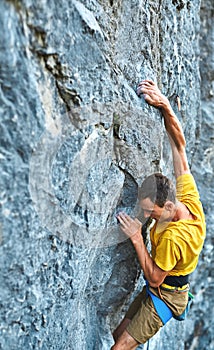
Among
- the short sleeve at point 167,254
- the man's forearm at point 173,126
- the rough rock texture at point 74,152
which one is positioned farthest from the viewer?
the man's forearm at point 173,126

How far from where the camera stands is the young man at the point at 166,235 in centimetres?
209

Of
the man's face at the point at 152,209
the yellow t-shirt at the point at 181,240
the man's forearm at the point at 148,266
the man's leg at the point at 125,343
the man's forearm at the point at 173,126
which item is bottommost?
the man's leg at the point at 125,343

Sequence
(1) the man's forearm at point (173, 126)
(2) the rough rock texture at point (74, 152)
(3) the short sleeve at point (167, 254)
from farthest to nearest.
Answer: (1) the man's forearm at point (173, 126) < (3) the short sleeve at point (167, 254) < (2) the rough rock texture at point (74, 152)

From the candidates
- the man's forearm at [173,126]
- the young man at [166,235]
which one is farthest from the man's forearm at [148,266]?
the man's forearm at [173,126]

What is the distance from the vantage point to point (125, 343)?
2324 millimetres

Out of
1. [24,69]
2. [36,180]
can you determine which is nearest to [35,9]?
[24,69]

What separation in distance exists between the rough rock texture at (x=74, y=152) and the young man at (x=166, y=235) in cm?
8

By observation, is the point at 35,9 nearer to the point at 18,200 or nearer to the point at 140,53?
the point at 18,200

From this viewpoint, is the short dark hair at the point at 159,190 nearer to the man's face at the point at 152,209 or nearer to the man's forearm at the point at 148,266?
the man's face at the point at 152,209

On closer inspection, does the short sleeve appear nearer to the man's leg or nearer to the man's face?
the man's face

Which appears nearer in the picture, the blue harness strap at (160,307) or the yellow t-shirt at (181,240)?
the yellow t-shirt at (181,240)

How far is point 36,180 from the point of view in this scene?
159cm

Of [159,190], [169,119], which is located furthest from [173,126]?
[159,190]

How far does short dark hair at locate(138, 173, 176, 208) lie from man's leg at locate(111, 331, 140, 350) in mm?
731
